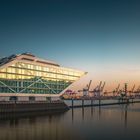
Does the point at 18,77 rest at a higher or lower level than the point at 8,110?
higher

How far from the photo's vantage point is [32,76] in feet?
318

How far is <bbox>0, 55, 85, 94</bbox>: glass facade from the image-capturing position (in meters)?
88.8

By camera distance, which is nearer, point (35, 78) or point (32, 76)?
point (32, 76)

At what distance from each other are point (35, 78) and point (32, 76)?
66.8 inches

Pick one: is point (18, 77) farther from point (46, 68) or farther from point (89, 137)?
point (89, 137)

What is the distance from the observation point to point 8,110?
81.6 meters

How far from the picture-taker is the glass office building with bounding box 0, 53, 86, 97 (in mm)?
88688

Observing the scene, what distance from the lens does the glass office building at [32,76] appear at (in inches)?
3492

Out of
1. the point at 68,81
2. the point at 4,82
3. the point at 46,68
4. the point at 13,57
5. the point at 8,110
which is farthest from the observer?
the point at 68,81

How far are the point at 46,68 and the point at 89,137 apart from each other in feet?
187

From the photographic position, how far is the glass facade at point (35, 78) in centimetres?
8876

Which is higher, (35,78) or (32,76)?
(32,76)

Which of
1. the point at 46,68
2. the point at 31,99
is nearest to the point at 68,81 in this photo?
the point at 46,68

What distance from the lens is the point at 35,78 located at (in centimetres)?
9806
